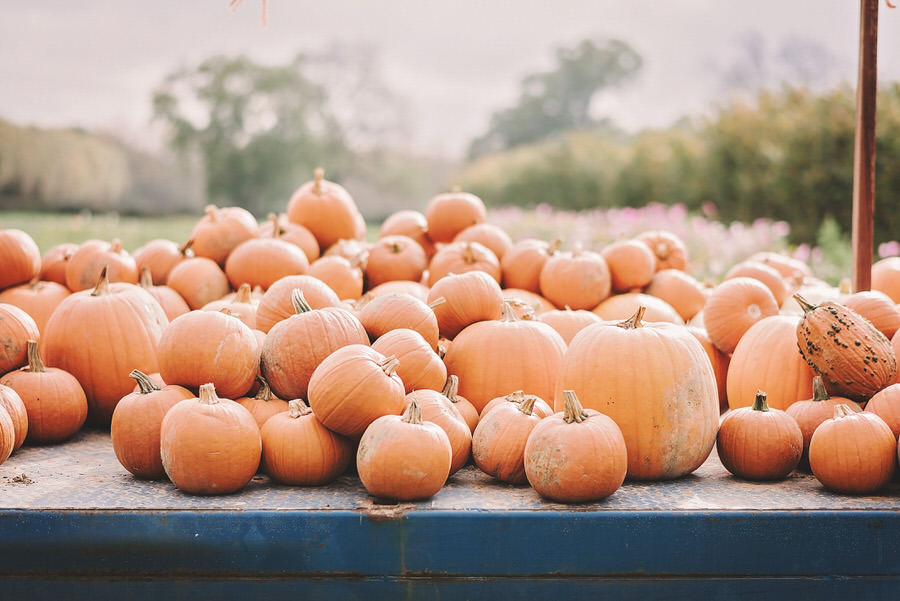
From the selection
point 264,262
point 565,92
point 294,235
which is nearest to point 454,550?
point 264,262

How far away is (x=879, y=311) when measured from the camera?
2.69 metres

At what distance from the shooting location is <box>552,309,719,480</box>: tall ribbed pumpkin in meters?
2.22

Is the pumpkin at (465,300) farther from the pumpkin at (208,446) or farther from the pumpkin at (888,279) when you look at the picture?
the pumpkin at (888,279)

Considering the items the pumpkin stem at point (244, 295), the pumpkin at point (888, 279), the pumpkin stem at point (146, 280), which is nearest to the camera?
the pumpkin stem at point (244, 295)

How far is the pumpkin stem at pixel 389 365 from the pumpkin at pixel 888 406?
138cm

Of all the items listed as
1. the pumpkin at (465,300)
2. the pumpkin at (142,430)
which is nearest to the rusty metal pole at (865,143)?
the pumpkin at (465,300)

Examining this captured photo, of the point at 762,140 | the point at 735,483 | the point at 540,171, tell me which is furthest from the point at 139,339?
the point at 540,171

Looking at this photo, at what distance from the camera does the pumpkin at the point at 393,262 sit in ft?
11.9

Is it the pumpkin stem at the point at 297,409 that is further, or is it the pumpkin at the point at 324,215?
the pumpkin at the point at 324,215

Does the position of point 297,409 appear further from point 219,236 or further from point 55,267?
point 55,267

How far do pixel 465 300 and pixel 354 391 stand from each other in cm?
77

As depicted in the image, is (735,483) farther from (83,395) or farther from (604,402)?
(83,395)

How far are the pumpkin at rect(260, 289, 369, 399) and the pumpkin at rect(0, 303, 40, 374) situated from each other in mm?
959

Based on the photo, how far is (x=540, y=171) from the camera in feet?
51.7
